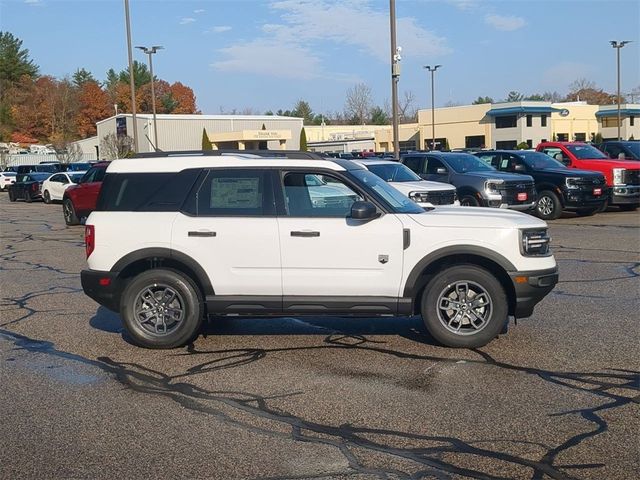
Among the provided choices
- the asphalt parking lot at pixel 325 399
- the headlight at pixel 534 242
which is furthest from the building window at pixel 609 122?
the headlight at pixel 534 242

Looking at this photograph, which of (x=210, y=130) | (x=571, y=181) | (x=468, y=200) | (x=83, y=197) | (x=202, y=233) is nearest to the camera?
(x=202, y=233)

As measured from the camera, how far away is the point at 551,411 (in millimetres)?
5703

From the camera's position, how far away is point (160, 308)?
7.91 meters

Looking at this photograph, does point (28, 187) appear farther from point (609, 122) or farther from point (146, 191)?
point (609, 122)

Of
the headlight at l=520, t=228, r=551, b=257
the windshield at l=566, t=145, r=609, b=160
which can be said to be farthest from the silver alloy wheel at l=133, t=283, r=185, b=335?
the windshield at l=566, t=145, r=609, b=160

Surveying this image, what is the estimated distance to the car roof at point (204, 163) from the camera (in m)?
7.86

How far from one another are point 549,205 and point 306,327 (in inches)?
545

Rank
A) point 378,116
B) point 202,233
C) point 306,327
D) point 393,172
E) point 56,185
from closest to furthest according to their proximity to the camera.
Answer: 1. point 202,233
2. point 306,327
3. point 393,172
4. point 56,185
5. point 378,116

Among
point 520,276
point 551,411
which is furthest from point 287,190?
point 551,411

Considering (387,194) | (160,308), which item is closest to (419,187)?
(387,194)

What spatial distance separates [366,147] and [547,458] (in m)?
72.6

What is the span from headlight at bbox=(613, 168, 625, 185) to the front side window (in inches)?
637

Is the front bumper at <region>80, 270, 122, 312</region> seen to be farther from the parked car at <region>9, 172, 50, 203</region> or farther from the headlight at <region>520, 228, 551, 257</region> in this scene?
the parked car at <region>9, 172, 50, 203</region>

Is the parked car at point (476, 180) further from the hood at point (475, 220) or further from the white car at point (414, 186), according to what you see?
the hood at point (475, 220)
